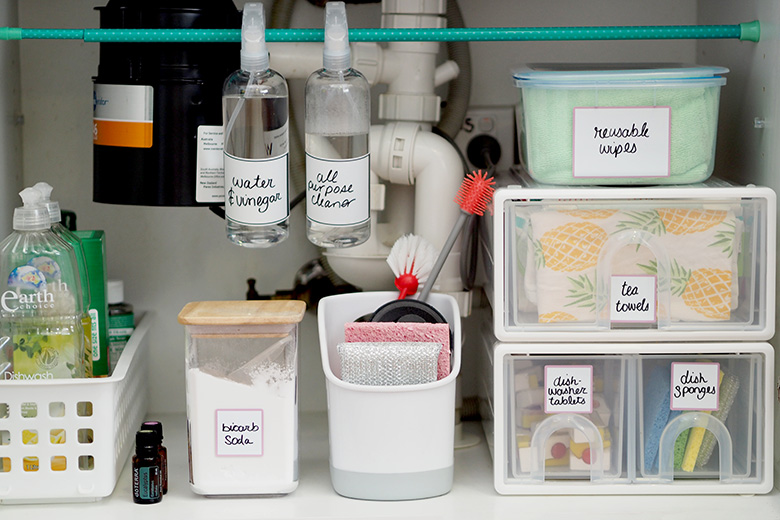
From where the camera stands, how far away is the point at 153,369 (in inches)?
59.2

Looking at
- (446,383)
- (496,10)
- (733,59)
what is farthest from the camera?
(496,10)

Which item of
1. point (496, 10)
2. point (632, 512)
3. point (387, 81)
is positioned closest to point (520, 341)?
point (632, 512)

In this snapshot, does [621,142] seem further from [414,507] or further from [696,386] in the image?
[414,507]

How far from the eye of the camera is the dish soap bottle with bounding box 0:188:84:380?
1120 millimetres

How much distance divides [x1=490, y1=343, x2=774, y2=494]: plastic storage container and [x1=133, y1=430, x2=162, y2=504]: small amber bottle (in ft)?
1.43

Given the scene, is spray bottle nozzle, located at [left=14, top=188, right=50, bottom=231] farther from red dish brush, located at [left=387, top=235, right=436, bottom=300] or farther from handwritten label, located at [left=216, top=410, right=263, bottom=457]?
red dish brush, located at [left=387, top=235, right=436, bottom=300]

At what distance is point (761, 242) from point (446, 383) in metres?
0.43

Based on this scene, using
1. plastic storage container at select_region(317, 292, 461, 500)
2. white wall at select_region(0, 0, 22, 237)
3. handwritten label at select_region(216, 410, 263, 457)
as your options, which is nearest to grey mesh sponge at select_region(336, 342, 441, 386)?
plastic storage container at select_region(317, 292, 461, 500)

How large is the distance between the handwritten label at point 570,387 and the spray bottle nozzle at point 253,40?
529mm

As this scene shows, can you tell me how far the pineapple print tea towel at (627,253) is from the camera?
1.10 m

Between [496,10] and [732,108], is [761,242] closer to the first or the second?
[732,108]

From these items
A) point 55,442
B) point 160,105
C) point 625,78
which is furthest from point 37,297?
point 625,78

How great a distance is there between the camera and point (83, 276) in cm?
119

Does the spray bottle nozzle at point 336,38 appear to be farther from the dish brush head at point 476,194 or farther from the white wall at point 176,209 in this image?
the white wall at point 176,209
